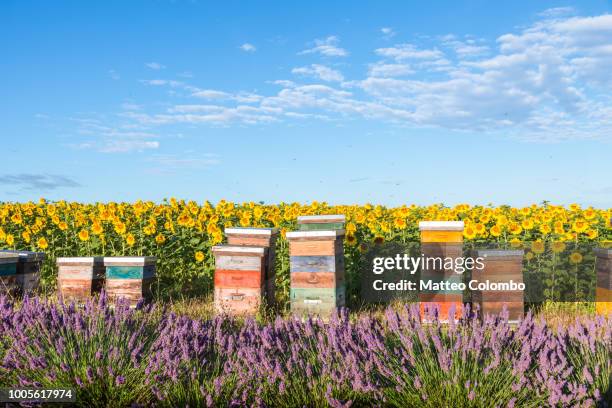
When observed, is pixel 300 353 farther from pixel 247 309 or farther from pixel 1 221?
pixel 1 221

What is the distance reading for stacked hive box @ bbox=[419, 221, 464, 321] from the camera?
761cm

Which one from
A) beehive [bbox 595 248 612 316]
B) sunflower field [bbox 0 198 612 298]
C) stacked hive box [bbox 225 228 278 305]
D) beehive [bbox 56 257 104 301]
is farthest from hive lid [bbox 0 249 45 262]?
beehive [bbox 595 248 612 316]

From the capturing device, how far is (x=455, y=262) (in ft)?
24.9

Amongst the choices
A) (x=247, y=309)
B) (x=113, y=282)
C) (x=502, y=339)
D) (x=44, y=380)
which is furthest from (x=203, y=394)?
(x=113, y=282)

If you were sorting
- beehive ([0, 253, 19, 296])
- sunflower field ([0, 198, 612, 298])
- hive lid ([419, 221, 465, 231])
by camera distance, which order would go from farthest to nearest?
sunflower field ([0, 198, 612, 298]) → beehive ([0, 253, 19, 296]) → hive lid ([419, 221, 465, 231])

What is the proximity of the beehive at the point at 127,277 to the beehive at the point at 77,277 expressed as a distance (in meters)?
0.29

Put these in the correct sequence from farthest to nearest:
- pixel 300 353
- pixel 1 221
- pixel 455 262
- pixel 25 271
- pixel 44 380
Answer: pixel 1 221 → pixel 25 271 → pixel 455 262 → pixel 300 353 → pixel 44 380

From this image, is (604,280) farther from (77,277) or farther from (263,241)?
(77,277)

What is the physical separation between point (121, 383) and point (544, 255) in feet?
25.4

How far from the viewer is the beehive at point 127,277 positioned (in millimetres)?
8305

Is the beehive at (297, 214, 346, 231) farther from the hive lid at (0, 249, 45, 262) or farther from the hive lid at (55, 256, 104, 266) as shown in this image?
the hive lid at (0, 249, 45, 262)

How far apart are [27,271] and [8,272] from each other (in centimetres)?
38

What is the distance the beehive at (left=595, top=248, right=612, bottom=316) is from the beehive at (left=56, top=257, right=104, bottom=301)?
7072 millimetres

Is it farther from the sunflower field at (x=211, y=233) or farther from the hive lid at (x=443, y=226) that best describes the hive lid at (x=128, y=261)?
the hive lid at (x=443, y=226)
